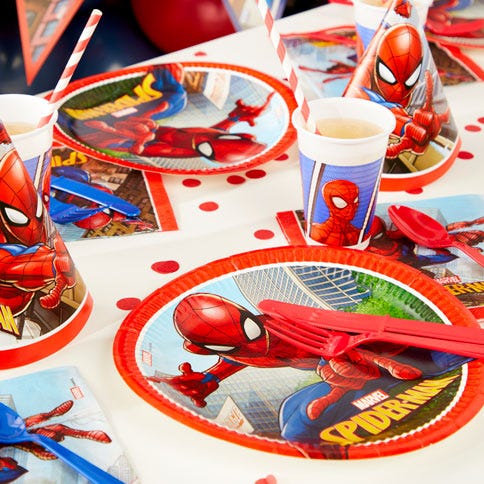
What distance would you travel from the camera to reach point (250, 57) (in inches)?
59.6

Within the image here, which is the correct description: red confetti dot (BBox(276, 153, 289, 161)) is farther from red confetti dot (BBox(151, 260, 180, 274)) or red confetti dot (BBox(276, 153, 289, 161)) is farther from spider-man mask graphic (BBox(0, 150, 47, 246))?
spider-man mask graphic (BBox(0, 150, 47, 246))

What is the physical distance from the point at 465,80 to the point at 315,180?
61 cm

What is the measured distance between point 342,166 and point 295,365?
261mm

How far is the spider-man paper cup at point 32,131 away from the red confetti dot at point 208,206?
0.77ft

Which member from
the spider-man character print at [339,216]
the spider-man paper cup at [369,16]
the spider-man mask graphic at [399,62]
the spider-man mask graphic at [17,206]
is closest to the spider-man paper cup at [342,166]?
the spider-man character print at [339,216]

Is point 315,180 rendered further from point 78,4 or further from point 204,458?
point 78,4

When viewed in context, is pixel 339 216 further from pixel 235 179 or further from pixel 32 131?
pixel 32 131

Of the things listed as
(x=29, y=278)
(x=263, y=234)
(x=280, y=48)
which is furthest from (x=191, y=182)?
(x=29, y=278)

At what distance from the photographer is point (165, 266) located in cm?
96

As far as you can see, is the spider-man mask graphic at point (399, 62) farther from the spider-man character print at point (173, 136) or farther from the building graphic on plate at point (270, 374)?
the building graphic on plate at point (270, 374)

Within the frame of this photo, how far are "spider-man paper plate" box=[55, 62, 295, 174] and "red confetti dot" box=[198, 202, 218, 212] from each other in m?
0.05

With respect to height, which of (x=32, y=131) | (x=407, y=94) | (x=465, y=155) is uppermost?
(x=32, y=131)

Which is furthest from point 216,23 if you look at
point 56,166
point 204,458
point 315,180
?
point 204,458

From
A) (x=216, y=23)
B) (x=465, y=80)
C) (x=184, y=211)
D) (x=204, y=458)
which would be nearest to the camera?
(x=204, y=458)
